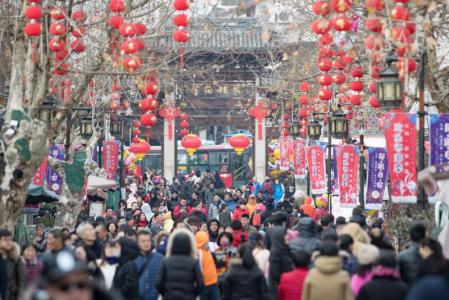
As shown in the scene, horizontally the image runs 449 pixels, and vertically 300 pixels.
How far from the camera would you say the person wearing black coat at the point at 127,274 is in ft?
41.2

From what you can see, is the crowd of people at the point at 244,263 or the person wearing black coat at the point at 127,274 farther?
the person wearing black coat at the point at 127,274

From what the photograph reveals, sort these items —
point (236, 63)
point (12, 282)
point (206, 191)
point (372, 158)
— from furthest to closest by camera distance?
point (236, 63), point (206, 191), point (372, 158), point (12, 282)

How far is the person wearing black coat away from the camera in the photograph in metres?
12.6

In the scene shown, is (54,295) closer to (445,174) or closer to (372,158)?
(445,174)

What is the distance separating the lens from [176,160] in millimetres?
49094

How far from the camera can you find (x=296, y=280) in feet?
38.9

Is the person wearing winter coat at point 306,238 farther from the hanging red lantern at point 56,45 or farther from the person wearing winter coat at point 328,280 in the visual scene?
the hanging red lantern at point 56,45

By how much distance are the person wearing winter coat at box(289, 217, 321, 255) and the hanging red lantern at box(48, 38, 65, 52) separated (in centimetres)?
397

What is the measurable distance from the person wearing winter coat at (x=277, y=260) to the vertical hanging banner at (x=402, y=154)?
492cm

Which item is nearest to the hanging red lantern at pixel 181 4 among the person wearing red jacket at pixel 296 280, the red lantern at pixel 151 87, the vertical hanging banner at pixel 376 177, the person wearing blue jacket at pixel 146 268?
the red lantern at pixel 151 87

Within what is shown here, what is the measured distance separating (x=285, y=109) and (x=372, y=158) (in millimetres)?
19301

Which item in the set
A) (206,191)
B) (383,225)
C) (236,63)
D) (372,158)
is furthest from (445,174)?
(236,63)

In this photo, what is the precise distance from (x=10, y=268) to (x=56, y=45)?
3.54 m

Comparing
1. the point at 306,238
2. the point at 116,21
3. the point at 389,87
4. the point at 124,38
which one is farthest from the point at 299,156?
the point at 306,238
